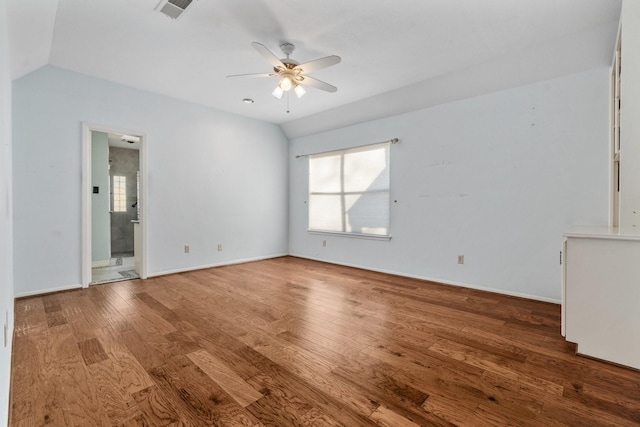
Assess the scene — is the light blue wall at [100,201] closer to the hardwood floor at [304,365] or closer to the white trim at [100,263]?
the white trim at [100,263]

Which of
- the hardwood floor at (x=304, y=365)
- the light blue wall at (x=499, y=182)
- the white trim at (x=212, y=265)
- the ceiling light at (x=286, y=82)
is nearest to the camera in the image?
the hardwood floor at (x=304, y=365)

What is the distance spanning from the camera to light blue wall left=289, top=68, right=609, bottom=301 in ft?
9.77

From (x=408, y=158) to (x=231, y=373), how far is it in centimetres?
356

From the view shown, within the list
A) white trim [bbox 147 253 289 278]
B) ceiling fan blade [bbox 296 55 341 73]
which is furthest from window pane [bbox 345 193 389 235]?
ceiling fan blade [bbox 296 55 341 73]

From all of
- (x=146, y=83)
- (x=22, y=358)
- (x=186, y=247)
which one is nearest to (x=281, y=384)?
(x=22, y=358)

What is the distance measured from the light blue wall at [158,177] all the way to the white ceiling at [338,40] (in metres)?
0.38

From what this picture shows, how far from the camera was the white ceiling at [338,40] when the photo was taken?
2301 mm

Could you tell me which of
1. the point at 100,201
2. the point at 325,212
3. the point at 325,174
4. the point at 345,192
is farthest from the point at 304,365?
the point at 100,201

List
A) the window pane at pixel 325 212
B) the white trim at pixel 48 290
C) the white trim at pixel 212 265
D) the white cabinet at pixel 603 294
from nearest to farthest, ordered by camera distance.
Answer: the white cabinet at pixel 603 294 < the white trim at pixel 48 290 < the white trim at pixel 212 265 < the window pane at pixel 325 212

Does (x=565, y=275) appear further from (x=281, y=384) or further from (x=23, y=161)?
(x=23, y=161)

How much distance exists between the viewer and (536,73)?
3109 mm

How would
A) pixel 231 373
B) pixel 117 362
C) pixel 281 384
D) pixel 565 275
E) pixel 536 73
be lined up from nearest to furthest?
pixel 281 384 < pixel 231 373 < pixel 117 362 < pixel 565 275 < pixel 536 73

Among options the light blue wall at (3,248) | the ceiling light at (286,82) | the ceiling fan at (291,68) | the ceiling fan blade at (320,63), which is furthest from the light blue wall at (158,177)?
the ceiling fan blade at (320,63)

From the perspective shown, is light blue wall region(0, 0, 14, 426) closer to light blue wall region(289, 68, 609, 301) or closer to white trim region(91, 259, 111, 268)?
white trim region(91, 259, 111, 268)
